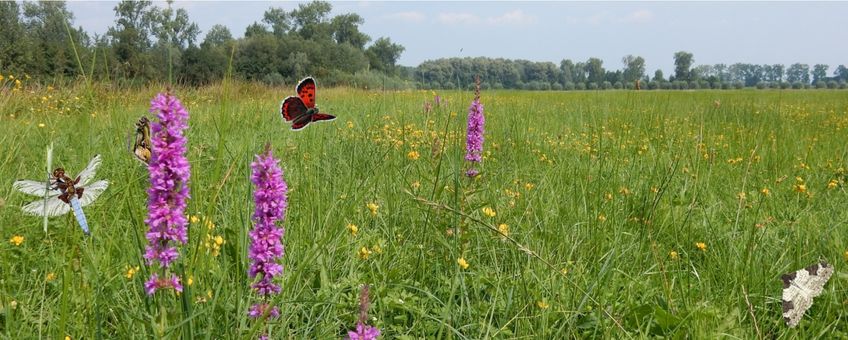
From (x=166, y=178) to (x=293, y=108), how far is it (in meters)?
1.28

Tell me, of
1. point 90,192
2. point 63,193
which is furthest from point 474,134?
point 63,193

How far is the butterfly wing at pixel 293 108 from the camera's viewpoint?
7.01 ft

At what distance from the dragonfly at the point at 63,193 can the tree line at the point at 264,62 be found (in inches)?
10.8

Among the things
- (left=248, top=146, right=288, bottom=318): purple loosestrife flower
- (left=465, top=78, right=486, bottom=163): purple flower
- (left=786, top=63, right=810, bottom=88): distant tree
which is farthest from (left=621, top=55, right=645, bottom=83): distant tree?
(left=786, top=63, right=810, bottom=88): distant tree

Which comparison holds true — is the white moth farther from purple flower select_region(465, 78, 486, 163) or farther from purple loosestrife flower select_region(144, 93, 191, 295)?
purple loosestrife flower select_region(144, 93, 191, 295)

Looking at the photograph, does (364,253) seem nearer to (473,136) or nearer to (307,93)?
(307,93)

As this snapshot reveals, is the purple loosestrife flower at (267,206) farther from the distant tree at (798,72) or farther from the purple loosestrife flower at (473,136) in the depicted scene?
the distant tree at (798,72)

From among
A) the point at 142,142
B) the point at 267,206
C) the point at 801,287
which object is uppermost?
the point at 142,142

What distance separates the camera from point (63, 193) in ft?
3.29

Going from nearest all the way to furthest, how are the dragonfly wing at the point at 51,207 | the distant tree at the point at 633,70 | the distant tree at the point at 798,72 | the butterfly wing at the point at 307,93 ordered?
1. the dragonfly wing at the point at 51,207
2. the butterfly wing at the point at 307,93
3. the distant tree at the point at 633,70
4. the distant tree at the point at 798,72

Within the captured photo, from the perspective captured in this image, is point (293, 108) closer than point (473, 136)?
Yes

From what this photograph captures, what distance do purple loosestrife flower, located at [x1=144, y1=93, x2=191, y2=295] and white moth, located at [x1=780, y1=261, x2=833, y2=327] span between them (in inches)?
58.8

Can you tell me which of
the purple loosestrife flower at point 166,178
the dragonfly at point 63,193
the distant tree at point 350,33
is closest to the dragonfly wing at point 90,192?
the dragonfly at point 63,193

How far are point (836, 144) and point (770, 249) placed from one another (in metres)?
4.34
